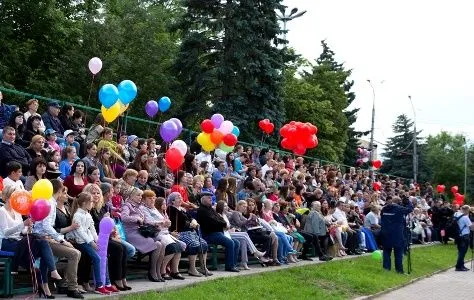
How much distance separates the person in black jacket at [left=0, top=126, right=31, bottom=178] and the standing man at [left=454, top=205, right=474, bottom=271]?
14.6 metres

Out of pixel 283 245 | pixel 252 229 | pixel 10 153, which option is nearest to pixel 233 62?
pixel 283 245

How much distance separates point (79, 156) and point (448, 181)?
87.8m

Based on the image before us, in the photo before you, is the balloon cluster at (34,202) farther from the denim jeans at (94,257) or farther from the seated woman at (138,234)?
the seated woman at (138,234)

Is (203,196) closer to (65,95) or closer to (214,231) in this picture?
(214,231)

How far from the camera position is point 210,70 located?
3281cm

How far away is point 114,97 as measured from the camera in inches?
523

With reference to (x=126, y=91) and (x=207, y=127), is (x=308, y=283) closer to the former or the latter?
(x=207, y=127)

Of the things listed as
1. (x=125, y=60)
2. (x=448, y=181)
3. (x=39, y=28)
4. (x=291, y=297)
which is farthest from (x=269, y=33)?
(x=448, y=181)

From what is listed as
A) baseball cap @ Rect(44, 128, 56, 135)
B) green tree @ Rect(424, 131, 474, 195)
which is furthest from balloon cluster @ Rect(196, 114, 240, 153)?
green tree @ Rect(424, 131, 474, 195)

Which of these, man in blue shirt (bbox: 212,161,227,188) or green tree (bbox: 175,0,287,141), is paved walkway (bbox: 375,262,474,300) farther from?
green tree (bbox: 175,0,287,141)

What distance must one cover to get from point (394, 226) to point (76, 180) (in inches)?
381

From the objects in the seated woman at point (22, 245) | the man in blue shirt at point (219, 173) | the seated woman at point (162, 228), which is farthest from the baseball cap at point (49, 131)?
the man in blue shirt at point (219, 173)

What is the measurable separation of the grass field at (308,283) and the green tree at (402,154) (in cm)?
4923

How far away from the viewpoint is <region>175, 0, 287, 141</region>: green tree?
32.0 m
